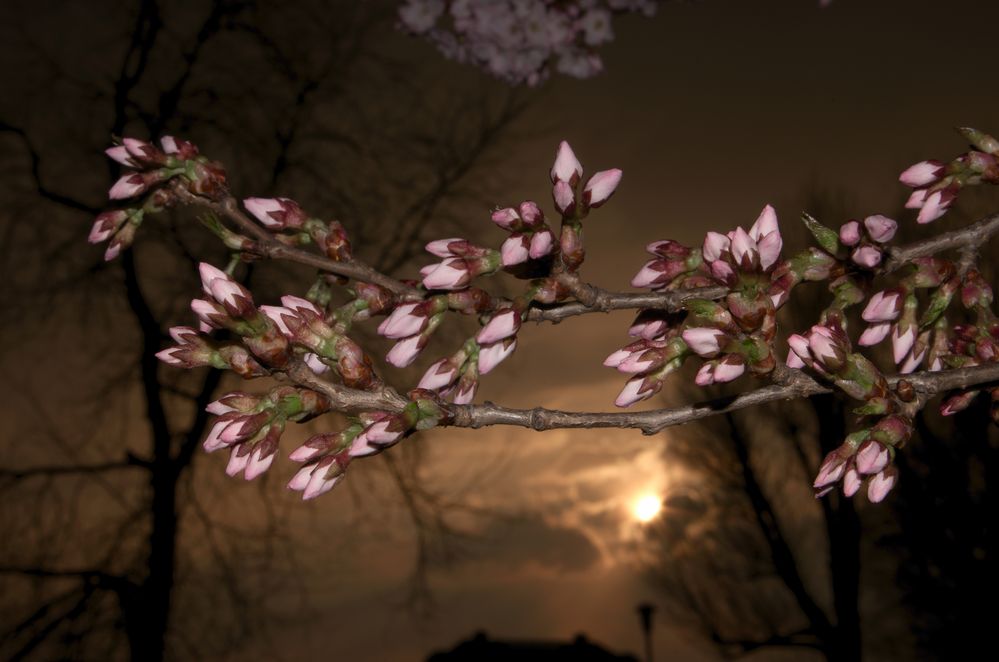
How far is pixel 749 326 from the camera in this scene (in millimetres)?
892

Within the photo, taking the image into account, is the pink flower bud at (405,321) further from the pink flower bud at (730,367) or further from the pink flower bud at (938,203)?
the pink flower bud at (938,203)

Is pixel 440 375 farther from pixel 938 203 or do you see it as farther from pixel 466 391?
pixel 938 203

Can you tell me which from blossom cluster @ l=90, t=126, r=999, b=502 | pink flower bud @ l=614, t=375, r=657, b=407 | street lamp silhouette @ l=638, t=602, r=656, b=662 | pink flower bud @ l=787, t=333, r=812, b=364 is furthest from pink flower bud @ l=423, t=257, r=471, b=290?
street lamp silhouette @ l=638, t=602, r=656, b=662

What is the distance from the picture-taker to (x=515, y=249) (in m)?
0.97

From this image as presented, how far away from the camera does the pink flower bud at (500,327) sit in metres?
1.03

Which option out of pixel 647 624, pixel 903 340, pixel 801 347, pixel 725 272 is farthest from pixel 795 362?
pixel 647 624

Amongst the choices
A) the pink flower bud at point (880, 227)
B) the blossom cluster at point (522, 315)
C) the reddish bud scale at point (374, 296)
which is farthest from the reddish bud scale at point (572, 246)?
the pink flower bud at point (880, 227)

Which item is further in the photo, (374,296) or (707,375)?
(374,296)

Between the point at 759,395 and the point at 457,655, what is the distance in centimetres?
544

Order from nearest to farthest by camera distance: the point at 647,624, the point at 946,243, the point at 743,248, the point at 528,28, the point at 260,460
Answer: the point at 743,248
the point at 260,460
the point at 946,243
the point at 528,28
the point at 647,624

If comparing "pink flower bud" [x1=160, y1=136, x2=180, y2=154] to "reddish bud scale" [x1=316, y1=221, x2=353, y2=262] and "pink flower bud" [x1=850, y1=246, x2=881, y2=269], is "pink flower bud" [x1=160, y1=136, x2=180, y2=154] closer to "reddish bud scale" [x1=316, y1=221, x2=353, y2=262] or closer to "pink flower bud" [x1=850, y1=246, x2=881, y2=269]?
"reddish bud scale" [x1=316, y1=221, x2=353, y2=262]

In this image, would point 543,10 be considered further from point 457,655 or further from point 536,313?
point 536,313

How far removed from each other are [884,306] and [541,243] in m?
0.50

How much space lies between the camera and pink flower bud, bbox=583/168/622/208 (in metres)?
1.03
